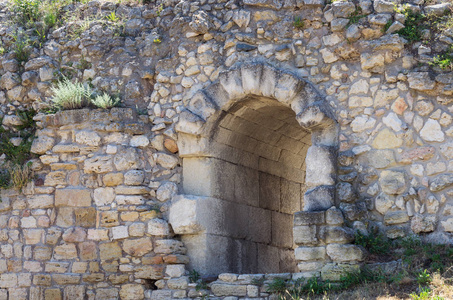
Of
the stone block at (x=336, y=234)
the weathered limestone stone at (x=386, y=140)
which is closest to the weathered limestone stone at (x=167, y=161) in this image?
the stone block at (x=336, y=234)

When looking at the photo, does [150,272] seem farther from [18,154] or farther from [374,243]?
[374,243]

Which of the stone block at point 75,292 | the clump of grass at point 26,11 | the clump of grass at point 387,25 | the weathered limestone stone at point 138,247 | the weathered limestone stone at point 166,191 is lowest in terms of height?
the stone block at point 75,292

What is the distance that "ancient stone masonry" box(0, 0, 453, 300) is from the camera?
6922 millimetres

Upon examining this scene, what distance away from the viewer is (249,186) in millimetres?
8891

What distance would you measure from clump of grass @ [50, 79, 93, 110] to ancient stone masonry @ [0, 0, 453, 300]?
16 cm

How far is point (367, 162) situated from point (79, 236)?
369cm

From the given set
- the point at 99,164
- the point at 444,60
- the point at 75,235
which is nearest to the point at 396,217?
the point at 444,60

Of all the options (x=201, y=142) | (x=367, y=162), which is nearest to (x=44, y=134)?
(x=201, y=142)

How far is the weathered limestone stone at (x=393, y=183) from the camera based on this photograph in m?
6.86

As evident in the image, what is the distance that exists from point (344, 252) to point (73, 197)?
3571mm

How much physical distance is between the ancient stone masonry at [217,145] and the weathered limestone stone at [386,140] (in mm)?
15

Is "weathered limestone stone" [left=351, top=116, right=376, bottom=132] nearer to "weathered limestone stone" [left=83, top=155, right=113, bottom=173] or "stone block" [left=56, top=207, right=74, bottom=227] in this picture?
"weathered limestone stone" [left=83, top=155, right=113, bottom=173]

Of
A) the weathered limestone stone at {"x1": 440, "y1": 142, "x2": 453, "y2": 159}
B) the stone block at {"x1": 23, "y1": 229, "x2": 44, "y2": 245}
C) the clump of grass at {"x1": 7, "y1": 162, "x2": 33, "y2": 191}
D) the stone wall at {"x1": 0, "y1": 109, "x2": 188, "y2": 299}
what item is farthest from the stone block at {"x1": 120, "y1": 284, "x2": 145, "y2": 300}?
the weathered limestone stone at {"x1": 440, "y1": 142, "x2": 453, "y2": 159}

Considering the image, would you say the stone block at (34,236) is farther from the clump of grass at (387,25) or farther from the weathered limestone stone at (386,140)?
the clump of grass at (387,25)
